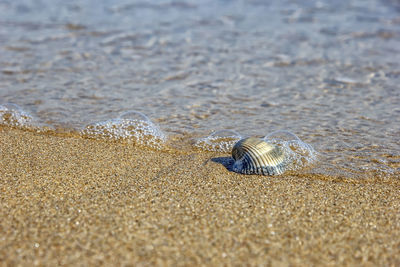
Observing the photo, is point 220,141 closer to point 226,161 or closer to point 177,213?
point 226,161

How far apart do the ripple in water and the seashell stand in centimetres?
84

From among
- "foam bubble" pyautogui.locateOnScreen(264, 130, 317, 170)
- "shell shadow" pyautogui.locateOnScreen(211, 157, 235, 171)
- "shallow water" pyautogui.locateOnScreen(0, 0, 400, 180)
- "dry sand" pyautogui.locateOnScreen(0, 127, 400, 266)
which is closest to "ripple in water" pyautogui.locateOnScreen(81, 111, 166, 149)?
"shallow water" pyautogui.locateOnScreen(0, 0, 400, 180)

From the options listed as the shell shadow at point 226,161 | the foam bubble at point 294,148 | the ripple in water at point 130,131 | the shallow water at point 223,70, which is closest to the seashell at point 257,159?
the shell shadow at point 226,161

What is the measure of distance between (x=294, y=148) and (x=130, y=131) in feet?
4.80

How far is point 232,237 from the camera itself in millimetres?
2322

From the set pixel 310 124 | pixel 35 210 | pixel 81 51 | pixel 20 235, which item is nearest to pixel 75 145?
pixel 35 210

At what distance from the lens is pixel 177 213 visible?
2.58m

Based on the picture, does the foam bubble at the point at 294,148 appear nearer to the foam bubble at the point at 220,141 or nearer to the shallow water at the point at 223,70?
the shallow water at the point at 223,70

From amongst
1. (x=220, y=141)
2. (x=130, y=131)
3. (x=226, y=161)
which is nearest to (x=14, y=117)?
(x=130, y=131)

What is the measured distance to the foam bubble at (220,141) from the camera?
12.4ft

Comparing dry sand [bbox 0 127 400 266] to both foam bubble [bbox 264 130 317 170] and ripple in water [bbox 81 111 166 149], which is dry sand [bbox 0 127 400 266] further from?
ripple in water [bbox 81 111 166 149]

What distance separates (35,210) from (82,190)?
1.21ft

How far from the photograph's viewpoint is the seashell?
320 cm

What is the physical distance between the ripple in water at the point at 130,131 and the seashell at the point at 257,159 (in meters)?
0.84
